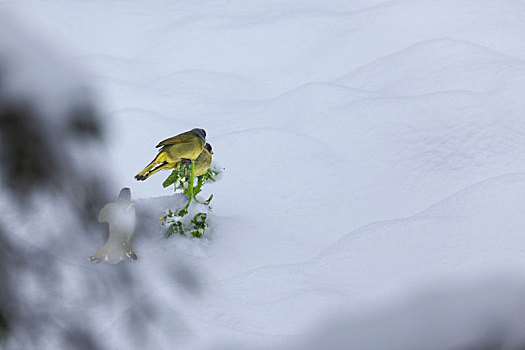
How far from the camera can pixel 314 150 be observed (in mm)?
1982

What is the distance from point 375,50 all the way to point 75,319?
5.27 ft

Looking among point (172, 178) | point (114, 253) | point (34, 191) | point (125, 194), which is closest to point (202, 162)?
point (172, 178)

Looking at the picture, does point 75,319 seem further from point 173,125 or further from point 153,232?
point 173,125

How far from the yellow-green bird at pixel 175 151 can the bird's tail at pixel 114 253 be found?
17cm

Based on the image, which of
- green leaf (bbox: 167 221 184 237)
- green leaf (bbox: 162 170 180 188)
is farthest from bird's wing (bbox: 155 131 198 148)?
green leaf (bbox: 167 221 184 237)

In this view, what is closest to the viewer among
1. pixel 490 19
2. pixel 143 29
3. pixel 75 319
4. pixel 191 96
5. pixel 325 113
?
pixel 75 319

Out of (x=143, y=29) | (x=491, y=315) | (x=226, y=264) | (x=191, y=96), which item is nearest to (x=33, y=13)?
(x=143, y=29)

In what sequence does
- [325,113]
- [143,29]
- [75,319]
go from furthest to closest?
[143,29] → [325,113] → [75,319]

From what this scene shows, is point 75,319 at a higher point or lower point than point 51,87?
lower

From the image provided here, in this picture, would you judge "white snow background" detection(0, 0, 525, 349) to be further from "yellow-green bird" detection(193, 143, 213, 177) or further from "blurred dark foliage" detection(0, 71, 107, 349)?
"yellow-green bird" detection(193, 143, 213, 177)

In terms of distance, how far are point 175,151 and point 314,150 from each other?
2.04ft

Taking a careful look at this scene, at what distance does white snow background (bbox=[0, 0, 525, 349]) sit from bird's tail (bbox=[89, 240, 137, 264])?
46 millimetres

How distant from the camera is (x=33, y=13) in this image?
2.65 meters

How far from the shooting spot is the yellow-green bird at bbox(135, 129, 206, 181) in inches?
58.3
